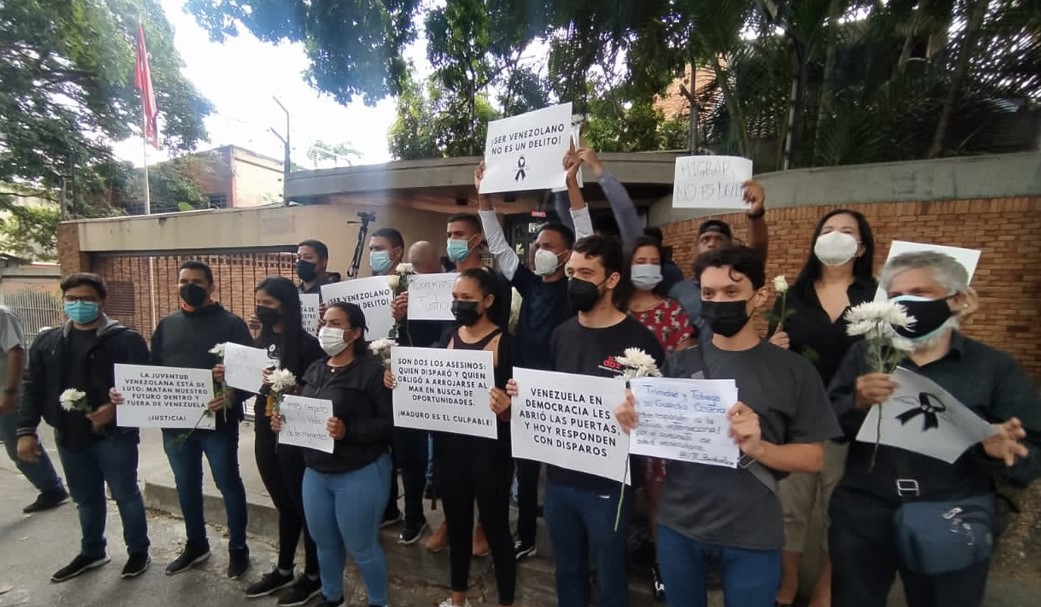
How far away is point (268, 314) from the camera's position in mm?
3324

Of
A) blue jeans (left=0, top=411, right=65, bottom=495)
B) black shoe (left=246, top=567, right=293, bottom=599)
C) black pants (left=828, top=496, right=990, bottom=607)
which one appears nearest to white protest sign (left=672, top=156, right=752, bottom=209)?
black pants (left=828, top=496, right=990, bottom=607)

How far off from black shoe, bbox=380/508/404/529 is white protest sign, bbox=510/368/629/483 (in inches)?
70.7

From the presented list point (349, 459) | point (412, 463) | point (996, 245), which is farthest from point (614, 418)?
point (996, 245)

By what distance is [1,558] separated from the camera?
13.8ft

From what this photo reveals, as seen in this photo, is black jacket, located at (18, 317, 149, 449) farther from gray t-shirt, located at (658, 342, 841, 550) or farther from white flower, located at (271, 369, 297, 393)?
gray t-shirt, located at (658, 342, 841, 550)

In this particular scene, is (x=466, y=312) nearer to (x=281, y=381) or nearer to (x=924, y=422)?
(x=281, y=381)

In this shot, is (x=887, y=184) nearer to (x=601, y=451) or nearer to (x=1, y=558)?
(x=601, y=451)

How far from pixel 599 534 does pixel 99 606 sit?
3512 millimetres

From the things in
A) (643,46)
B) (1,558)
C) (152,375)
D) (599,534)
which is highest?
(643,46)

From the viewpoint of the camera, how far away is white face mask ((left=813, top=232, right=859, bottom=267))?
2459 millimetres

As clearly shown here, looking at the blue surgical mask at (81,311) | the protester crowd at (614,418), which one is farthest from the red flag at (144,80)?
the blue surgical mask at (81,311)

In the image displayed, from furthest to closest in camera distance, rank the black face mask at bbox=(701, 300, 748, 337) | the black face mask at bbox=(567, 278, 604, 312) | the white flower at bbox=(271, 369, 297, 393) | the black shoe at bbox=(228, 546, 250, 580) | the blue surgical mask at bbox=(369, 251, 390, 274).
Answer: the blue surgical mask at bbox=(369, 251, 390, 274)
the black shoe at bbox=(228, 546, 250, 580)
the white flower at bbox=(271, 369, 297, 393)
the black face mask at bbox=(567, 278, 604, 312)
the black face mask at bbox=(701, 300, 748, 337)

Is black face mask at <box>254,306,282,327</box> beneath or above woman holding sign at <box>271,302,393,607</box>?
above

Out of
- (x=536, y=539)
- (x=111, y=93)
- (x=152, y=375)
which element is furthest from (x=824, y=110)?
(x=111, y=93)
